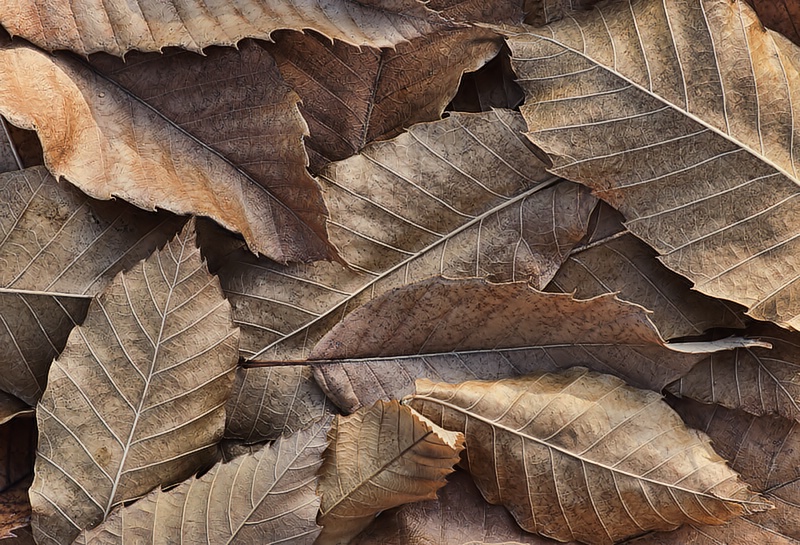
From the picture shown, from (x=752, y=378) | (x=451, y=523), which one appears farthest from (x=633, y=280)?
(x=451, y=523)

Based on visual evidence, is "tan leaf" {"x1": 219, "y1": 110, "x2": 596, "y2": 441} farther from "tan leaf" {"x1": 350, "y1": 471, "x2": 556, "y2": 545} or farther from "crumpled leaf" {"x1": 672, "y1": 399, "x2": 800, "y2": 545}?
"crumpled leaf" {"x1": 672, "y1": 399, "x2": 800, "y2": 545}

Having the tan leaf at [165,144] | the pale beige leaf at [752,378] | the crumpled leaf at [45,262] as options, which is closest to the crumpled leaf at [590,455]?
the pale beige leaf at [752,378]

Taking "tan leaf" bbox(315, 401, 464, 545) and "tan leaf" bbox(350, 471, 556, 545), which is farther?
"tan leaf" bbox(350, 471, 556, 545)

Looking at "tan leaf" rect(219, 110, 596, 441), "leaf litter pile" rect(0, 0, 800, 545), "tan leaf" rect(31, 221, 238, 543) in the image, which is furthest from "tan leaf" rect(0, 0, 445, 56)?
"tan leaf" rect(31, 221, 238, 543)

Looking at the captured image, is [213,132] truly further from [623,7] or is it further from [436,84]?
[623,7]

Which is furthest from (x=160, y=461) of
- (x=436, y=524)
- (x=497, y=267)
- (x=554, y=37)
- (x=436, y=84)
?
(x=554, y=37)

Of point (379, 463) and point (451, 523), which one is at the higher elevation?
point (379, 463)

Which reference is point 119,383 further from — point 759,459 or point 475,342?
point 759,459

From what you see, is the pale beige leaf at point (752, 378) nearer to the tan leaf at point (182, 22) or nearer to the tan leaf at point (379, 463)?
the tan leaf at point (379, 463)
